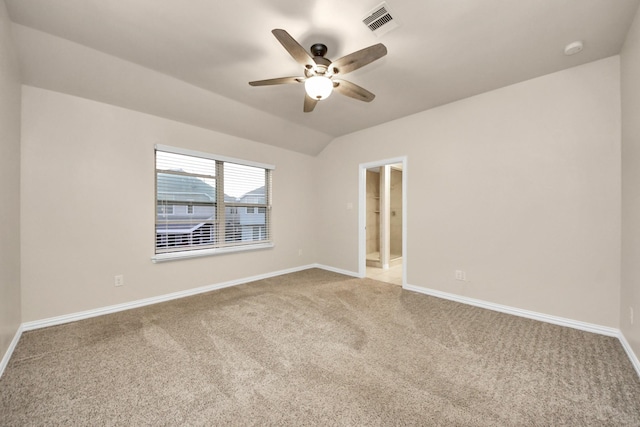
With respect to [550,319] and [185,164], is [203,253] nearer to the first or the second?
[185,164]

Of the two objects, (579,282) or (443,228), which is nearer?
(579,282)

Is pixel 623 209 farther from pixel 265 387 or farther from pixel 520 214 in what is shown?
pixel 265 387

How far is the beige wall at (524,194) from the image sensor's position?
2354mm

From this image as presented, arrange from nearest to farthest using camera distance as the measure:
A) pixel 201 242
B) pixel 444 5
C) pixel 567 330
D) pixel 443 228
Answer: pixel 444 5, pixel 567 330, pixel 443 228, pixel 201 242

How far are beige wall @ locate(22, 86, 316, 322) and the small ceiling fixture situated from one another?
13.6ft

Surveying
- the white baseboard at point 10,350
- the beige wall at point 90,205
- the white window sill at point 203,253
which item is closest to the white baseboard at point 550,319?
the white window sill at point 203,253

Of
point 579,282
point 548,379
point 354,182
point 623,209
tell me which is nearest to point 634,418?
point 548,379

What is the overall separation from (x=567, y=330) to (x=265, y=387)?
2.92 meters

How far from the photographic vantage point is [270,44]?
2176mm

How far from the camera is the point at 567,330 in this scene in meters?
2.42

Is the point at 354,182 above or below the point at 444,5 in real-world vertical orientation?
below

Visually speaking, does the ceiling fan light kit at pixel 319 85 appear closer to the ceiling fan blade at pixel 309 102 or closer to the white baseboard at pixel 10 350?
the ceiling fan blade at pixel 309 102

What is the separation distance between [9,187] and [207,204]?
1916 mm

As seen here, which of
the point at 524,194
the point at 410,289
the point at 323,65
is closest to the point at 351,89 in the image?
the point at 323,65
